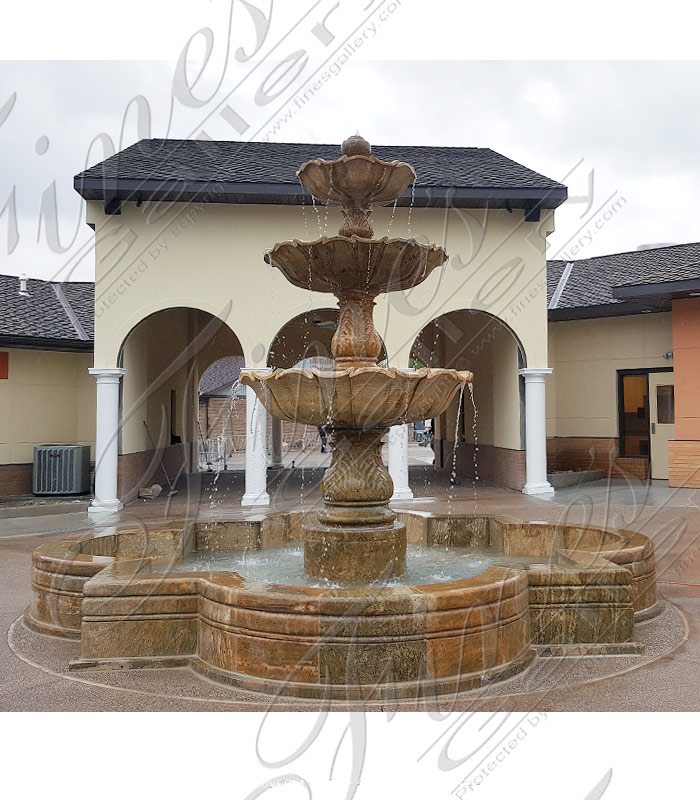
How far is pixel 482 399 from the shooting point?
1788 centimetres

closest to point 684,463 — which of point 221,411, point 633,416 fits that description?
point 633,416

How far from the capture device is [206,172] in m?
13.4

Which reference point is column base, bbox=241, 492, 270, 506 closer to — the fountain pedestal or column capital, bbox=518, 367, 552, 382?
column capital, bbox=518, 367, 552, 382

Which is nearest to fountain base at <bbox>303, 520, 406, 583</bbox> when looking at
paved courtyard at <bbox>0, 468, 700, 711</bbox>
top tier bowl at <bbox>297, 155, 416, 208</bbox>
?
paved courtyard at <bbox>0, 468, 700, 711</bbox>

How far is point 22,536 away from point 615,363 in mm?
13349

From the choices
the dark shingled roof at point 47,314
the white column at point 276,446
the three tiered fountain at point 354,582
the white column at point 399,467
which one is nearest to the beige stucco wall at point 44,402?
the dark shingled roof at point 47,314

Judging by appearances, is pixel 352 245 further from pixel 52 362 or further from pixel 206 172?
pixel 52 362

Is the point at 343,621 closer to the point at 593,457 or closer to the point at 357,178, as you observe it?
the point at 357,178

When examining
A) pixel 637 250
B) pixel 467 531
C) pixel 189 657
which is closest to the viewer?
pixel 189 657

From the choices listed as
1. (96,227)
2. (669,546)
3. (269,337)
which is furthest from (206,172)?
(669,546)

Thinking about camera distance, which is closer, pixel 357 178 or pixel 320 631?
pixel 320 631

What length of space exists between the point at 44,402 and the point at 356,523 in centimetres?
1162

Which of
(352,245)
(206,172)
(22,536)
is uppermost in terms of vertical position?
(206,172)

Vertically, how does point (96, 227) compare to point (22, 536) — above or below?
above
